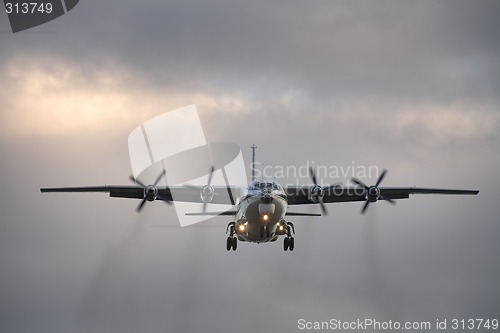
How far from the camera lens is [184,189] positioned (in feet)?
161

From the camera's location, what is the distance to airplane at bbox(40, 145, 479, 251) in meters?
39.5

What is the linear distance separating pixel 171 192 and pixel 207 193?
4.31 m

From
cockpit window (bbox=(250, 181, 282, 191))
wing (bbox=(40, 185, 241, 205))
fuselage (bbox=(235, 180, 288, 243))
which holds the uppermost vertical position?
wing (bbox=(40, 185, 241, 205))

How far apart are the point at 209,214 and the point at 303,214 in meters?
6.48

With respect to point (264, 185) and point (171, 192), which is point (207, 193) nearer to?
point (171, 192)

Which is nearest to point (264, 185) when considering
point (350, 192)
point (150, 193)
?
point (150, 193)

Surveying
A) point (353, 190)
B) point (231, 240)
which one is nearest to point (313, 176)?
point (353, 190)

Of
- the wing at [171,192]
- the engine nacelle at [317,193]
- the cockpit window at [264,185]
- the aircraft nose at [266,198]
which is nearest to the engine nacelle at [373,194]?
the engine nacelle at [317,193]

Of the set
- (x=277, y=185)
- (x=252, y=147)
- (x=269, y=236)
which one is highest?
(x=252, y=147)

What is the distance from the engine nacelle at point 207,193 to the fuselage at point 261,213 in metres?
4.48

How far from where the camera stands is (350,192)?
50906mm

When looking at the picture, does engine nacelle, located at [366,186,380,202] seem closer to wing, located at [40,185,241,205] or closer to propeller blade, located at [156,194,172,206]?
wing, located at [40,185,241,205]

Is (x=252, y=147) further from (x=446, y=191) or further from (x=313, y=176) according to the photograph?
(x=446, y=191)

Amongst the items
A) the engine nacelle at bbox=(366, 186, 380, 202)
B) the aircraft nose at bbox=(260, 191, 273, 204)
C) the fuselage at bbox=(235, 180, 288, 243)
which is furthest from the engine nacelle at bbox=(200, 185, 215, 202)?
the engine nacelle at bbox=(366, 186, 380, 202)
